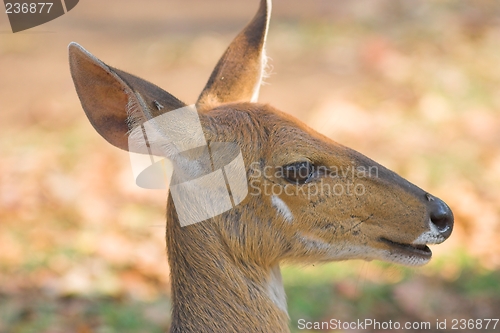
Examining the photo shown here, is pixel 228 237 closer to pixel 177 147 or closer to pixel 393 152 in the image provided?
pixel 177 147

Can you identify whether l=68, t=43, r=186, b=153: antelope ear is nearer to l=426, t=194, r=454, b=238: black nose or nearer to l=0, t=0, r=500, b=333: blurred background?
l=426, t=194, r=454, b=238: black nose

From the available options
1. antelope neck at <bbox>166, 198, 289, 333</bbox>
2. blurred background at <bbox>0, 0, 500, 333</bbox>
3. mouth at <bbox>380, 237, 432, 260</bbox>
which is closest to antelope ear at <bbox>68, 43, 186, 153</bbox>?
antelope neck at <bbox>166, 198, 289, 333</bbox>

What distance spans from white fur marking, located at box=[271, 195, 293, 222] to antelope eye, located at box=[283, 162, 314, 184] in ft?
0.34

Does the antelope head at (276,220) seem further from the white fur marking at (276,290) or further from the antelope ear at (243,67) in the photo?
the antelope ear at (243,67)

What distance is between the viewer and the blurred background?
5.02m

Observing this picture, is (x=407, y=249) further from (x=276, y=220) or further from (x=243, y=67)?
(x=243, y=67)

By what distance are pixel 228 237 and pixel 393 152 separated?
4.23 metres

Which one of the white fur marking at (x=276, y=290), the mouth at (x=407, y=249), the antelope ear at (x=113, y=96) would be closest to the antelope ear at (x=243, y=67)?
the antelope ear at (x=113, y=96)

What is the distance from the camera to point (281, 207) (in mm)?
3043

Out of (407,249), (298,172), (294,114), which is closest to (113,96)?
(298,172)

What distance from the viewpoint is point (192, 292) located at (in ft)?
10.3

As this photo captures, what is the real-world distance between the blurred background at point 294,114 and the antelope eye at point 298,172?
1.80m

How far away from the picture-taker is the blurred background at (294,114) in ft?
16.5

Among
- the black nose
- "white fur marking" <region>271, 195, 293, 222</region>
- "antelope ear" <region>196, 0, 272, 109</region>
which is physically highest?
"antelope ear" <region>196, 0, 272, 109</region>
